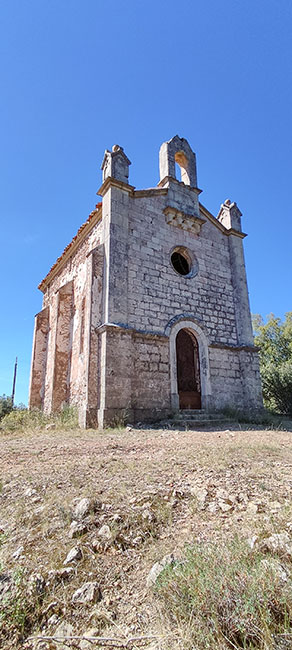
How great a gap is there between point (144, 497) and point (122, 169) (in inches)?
364

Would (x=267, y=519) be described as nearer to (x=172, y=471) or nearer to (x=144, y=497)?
(x=144, y=497)

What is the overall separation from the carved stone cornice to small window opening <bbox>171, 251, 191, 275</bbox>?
35.8 inches

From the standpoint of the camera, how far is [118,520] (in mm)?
2508

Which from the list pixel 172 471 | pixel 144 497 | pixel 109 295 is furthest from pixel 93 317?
pixel 144 497

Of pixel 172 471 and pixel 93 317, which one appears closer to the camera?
pixel 172 471

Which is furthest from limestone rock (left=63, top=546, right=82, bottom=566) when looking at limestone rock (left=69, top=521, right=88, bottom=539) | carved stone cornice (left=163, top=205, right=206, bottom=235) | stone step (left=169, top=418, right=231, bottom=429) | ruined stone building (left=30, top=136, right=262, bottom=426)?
carved stone cornice (left=163, top=205, right=206, bottom=235)

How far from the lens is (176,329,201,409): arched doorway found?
32.4 feet

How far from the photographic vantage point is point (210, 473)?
349 cm

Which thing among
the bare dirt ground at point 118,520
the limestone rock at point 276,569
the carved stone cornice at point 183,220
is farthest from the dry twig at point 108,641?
the carved stone cornice at point 183,220

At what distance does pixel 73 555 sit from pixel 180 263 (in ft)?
32.0

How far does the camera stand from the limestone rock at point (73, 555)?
2.08 meters

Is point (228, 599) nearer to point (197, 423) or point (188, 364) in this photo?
point (197, 423)

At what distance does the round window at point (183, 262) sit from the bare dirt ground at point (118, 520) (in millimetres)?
7175

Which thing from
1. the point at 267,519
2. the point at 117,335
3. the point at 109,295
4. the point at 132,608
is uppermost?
the point at 109,295
